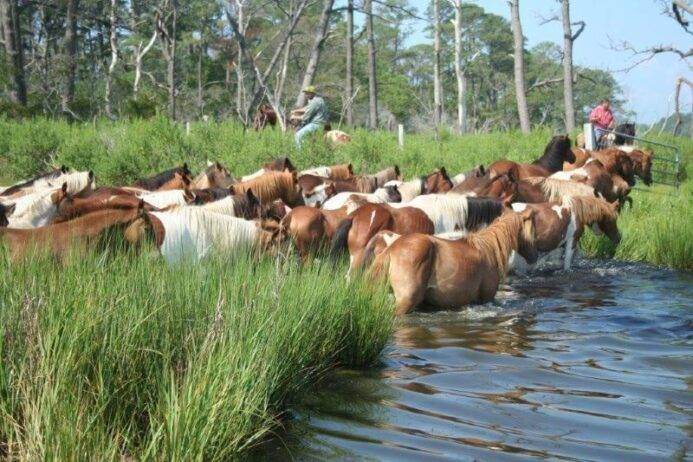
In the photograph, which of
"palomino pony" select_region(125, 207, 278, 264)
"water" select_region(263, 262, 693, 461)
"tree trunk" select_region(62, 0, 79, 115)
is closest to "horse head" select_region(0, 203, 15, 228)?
"palomino pony" select_region(125, 207, 278, 264)

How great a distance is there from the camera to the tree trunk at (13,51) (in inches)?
994

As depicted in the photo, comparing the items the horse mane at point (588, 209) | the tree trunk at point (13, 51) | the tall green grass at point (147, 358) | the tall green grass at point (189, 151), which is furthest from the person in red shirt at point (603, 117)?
the tall green grass at point (147, 358)

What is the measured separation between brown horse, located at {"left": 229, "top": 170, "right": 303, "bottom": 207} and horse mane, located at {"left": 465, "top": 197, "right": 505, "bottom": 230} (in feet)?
9.14

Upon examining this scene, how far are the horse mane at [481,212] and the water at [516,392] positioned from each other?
1361 millimetres

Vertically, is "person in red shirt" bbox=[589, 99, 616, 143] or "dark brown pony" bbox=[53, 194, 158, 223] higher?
"person in red shirt" bbox=[589, 99, 616, 143]

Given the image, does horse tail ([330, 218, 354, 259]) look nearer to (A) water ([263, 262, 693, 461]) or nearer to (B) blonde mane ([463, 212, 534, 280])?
(B) blonde mane ([463, 212, 534, 280])

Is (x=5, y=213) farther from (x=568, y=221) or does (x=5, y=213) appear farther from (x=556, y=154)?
(x=556, y=154)

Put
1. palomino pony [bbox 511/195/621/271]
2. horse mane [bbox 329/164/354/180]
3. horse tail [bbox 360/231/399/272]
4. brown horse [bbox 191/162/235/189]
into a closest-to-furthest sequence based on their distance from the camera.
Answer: horse tail [bbox 360/231/399/272] < palomino pony [bbox 511/195/621/271] < brown horse [bbox 191/162/235/189] < horse mane [bbox 329/164/354/180]

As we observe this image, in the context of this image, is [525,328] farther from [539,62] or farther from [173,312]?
[539,62]

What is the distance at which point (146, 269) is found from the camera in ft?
18.3

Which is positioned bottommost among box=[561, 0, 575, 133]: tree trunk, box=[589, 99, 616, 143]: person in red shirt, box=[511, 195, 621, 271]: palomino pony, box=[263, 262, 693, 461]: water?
box=[263, 262, 693, 461]: water

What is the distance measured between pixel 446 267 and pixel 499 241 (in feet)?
3.49

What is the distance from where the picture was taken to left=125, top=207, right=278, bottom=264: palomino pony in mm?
8469

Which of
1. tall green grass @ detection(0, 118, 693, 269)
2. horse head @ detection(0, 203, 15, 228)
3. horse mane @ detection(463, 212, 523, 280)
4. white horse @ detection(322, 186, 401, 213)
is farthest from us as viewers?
tall green grass @ detection(0, 118, 693, 269)
